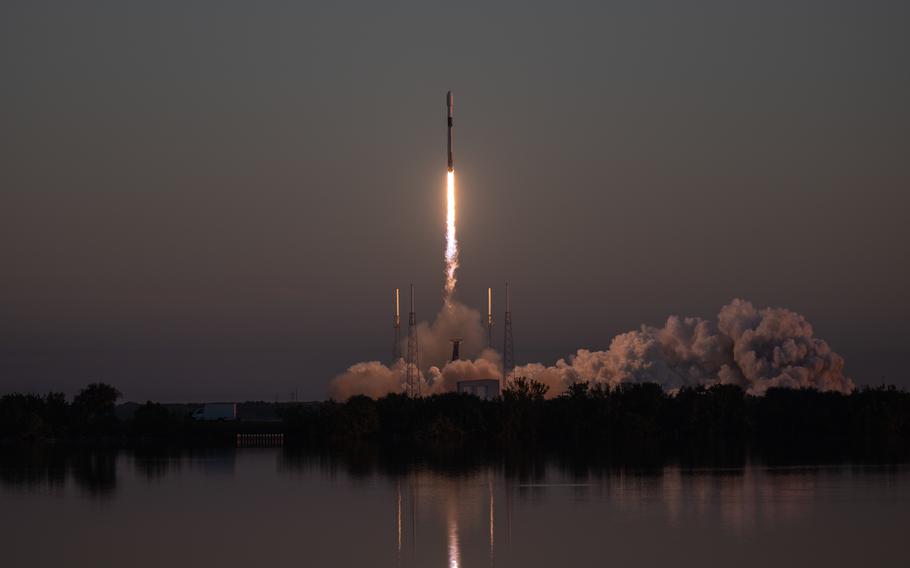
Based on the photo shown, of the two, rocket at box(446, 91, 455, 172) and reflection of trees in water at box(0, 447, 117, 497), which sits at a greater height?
rocket at box(446, 91, 455, 172)

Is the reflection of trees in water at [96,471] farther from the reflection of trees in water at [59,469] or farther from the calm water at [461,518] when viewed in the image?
the calm water at [461,518]

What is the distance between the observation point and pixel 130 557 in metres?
41.6

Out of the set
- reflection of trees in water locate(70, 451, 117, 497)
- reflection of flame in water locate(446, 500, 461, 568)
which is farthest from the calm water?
reflection of trees in water locate(70, 451, 117, 497)

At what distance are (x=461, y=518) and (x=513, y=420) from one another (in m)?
60.7

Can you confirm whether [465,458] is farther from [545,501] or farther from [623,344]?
[623,344]

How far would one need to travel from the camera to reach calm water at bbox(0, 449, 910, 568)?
4084 cm

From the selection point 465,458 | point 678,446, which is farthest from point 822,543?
point 678,446

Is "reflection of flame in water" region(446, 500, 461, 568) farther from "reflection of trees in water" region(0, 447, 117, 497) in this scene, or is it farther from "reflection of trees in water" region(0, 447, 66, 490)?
"reflection of trees in water" region(0, 447, 66, 490)

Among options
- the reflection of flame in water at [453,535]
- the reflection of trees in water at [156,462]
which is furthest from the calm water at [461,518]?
the reflection of trees in water at [156,462]

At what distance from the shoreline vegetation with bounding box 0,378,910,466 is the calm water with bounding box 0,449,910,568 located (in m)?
34.5

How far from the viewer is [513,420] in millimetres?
109500

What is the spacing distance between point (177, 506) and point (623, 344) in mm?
84187

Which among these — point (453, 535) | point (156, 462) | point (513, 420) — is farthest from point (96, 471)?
point (513, 420)

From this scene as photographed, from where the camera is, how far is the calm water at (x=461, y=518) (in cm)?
4084
